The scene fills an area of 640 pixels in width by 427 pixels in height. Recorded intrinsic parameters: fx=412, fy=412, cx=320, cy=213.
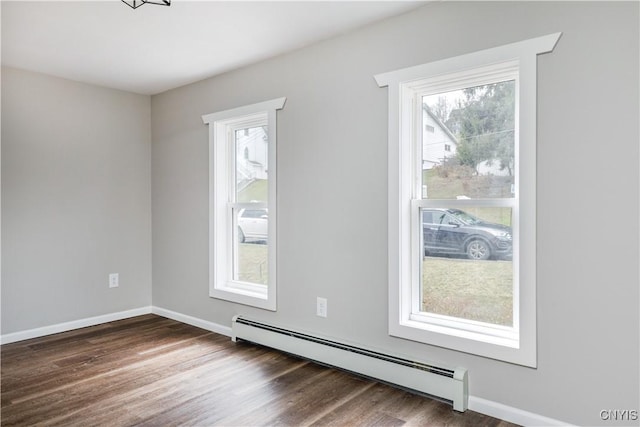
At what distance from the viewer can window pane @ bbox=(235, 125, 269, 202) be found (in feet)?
11.6

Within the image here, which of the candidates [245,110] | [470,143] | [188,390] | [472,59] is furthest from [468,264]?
[245,110]

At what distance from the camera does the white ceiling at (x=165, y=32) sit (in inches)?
96.4

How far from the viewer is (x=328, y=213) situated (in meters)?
2.94

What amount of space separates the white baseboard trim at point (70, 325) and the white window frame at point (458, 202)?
9.61 feet

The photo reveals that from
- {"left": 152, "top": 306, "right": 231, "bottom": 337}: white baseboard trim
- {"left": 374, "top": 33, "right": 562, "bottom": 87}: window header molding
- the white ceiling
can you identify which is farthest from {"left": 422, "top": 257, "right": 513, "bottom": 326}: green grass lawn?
{"left": 152, "top": 306, "right": 231, "bottom": 337}: white baseboard trim

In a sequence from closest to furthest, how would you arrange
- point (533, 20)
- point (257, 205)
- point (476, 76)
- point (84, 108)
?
point (533, 20), point (476, 76), point (257, 205), point (84, 108)

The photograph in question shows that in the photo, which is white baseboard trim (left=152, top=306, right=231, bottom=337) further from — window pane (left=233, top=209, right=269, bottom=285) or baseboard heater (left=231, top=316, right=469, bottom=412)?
window pane (left=233, top=209, right=269, bottom=285)

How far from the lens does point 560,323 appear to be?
204cm

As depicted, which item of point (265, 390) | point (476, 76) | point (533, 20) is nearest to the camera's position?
point (533, 20)

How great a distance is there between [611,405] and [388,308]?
1196 mm

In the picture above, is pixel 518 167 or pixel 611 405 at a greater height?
pixel 518 167

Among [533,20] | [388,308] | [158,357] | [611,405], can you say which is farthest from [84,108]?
[611,405]

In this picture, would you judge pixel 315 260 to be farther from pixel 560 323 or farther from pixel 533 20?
pixel 533 20

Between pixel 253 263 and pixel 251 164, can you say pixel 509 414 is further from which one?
pixel 251 164
